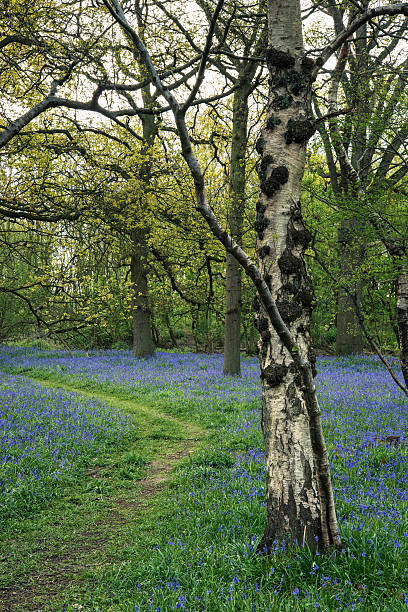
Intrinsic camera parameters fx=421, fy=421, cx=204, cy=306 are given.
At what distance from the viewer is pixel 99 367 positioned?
17.9 m

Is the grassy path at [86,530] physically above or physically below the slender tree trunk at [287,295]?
below

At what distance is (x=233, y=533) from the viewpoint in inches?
162

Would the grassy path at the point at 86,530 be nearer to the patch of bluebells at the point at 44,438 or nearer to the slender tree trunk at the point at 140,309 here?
the patch of bluebells at the point at 44,438

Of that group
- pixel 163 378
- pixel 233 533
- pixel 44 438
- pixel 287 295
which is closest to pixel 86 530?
pixel 233 533

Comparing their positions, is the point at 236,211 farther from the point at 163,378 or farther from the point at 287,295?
the point at 287,295

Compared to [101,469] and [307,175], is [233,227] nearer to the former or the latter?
[101,469]

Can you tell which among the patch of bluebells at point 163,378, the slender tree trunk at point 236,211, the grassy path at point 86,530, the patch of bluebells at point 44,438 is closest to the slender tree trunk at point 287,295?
the grassy path at point 86,530

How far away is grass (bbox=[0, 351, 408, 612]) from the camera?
121 inches

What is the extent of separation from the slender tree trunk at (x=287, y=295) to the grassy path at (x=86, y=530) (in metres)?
1.84

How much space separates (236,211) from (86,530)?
9849 mm

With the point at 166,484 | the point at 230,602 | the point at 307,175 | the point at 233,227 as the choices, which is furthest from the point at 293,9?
the point at 307,175

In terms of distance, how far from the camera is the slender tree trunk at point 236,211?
41.7 feet

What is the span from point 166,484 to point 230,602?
3340 millimetres

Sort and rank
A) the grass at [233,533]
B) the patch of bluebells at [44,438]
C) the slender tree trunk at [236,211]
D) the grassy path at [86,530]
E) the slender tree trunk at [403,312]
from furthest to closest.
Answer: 1. the slender tree trunk at [236,211]
2. the patch of bluebells at [44,438]
3. the slender tree trunk at [403,312]
4. the grassy path at [86,530]
5. the grass at [233,533]
